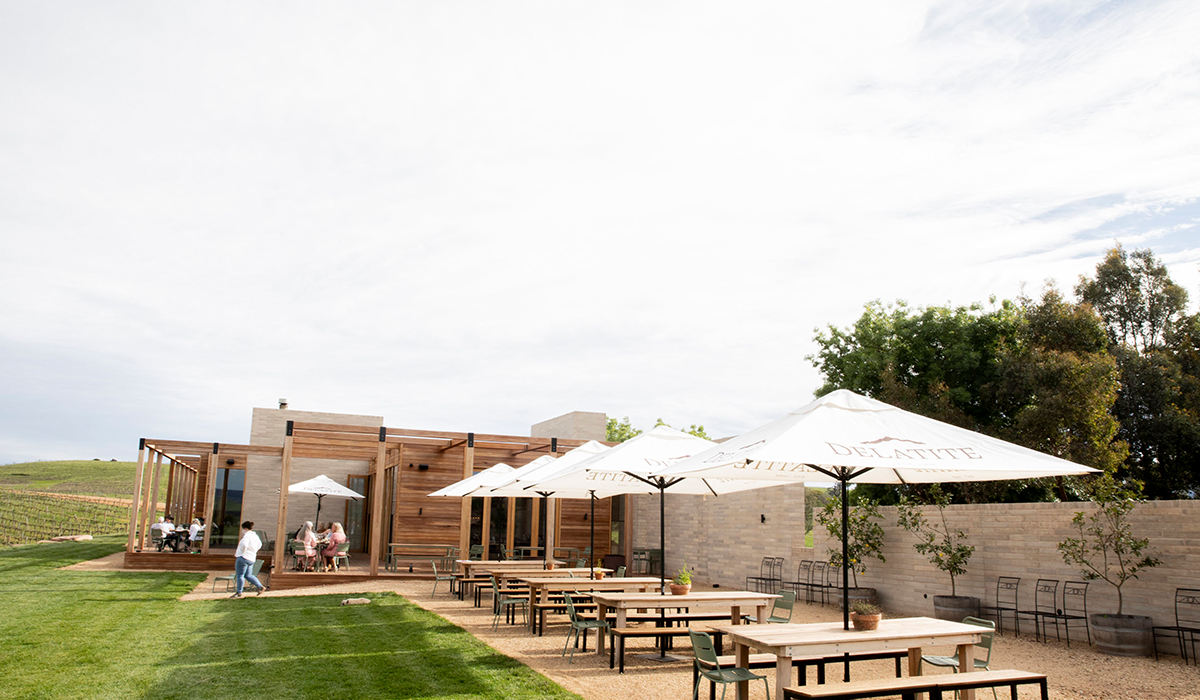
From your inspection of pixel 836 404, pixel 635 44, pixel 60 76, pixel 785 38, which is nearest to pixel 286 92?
pixel 60 76

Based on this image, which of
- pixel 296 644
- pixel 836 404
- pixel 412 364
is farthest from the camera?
pixel 412 364

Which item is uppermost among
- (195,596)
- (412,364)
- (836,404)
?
(412,364)

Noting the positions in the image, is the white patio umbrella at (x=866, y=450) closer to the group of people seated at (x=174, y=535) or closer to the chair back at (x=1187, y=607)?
the chair back at (x=1187, y=607)

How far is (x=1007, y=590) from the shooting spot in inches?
444

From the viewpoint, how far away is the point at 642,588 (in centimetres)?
1123

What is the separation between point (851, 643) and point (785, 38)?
699cm

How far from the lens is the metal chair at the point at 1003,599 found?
36.3 ft

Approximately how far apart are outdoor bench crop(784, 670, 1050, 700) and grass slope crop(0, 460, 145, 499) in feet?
194

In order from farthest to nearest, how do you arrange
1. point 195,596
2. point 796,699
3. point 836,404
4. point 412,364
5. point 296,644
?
1. point 412,364
2. point 195,596
3. point 296,644
4. point 836,404
5. point 796,699

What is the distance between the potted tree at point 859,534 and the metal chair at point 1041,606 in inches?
98.6

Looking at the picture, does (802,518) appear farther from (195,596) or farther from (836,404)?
(195,596)

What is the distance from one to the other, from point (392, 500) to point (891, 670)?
1674 cm

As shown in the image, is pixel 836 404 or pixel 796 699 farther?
pixel 836 404

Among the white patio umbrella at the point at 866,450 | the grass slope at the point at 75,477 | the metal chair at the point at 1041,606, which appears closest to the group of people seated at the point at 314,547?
the white patio umbrella at the point at 866,450
